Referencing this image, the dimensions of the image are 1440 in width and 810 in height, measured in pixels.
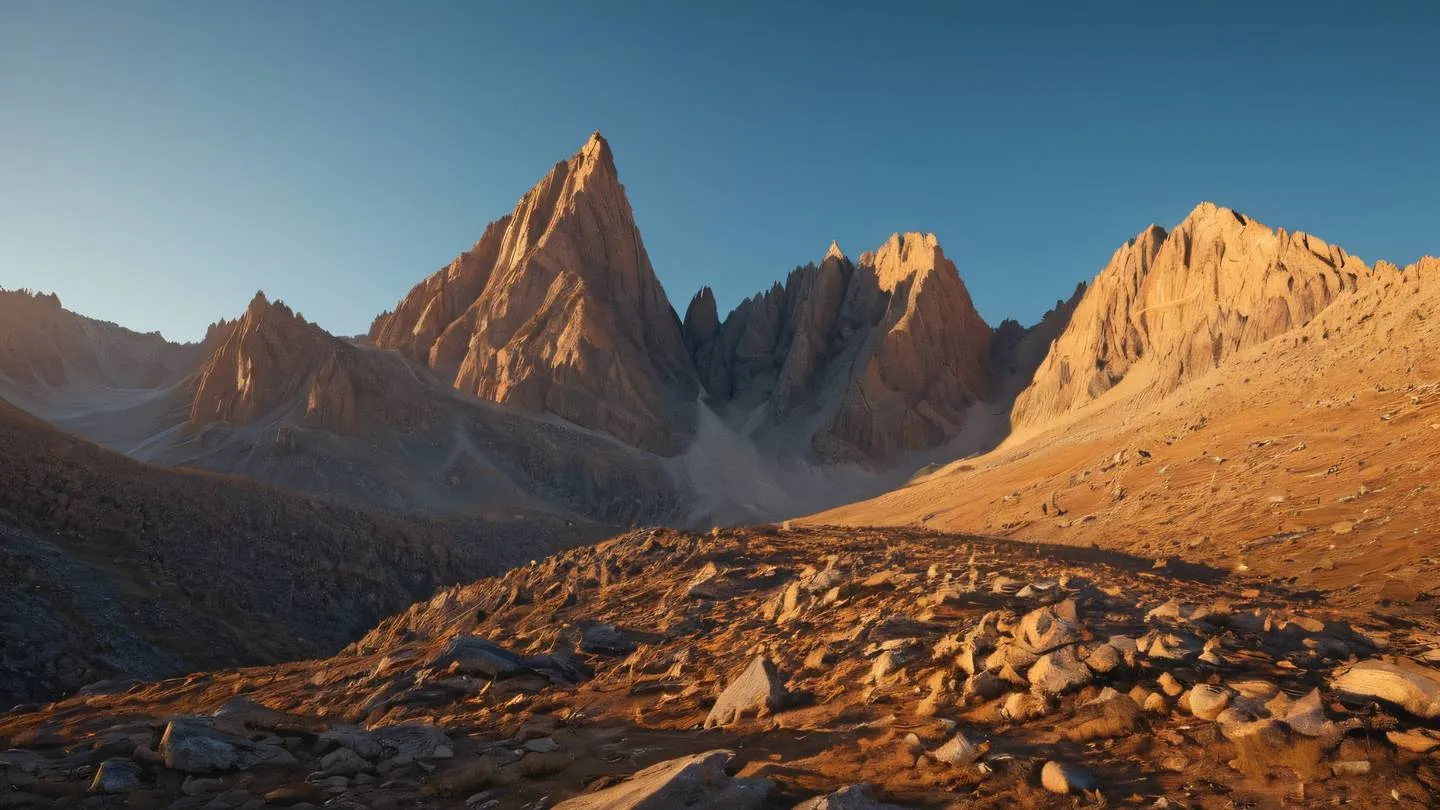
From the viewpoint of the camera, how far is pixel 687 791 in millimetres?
6805

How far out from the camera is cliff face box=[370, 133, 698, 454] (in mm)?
102812

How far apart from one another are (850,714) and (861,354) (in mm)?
102139

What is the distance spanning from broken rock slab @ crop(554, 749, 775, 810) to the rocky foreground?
0.03 metres

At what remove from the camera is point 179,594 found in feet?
98.6

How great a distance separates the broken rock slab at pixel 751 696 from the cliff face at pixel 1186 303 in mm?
60961

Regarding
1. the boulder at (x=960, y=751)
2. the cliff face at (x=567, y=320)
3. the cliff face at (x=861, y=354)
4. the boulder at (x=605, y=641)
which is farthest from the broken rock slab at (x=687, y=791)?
the cliff face at (x=567, y=320)

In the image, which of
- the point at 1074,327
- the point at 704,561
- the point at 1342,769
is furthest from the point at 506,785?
the point at 1074,327

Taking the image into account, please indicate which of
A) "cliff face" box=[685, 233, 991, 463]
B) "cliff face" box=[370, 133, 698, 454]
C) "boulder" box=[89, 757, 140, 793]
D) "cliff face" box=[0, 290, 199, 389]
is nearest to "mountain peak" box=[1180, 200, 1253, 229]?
"cliff face" box=[685, 233, 991, 463]

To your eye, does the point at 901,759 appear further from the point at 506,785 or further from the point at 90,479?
the point at 90,479

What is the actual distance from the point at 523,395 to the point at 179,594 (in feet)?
230

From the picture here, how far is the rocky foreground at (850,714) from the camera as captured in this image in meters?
6.41

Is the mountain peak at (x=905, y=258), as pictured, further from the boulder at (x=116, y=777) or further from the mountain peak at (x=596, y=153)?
the boulder at (x=116, y=777)

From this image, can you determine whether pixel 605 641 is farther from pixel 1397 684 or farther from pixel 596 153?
pixel 596 153

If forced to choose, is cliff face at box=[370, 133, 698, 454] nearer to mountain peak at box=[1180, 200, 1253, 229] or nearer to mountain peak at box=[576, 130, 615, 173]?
mountain peak at box=[576, 130, 615, 173]
